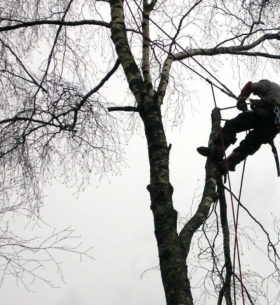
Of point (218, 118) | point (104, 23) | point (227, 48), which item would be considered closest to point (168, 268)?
point (218, 118)

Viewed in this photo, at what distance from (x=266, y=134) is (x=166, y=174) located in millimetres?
1450

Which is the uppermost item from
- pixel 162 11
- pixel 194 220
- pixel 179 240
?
pixel 162 11

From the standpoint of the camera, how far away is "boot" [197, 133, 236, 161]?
3.86m

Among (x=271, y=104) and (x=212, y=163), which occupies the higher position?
(x=271, y=104)

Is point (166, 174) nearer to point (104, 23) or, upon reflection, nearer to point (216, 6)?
Answer: point (104, 23)

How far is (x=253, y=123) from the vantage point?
4.15 meters

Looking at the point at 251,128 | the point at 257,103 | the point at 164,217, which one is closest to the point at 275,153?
the point at 251,128

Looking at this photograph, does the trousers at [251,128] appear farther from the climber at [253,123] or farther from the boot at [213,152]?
the boot at [213,152]

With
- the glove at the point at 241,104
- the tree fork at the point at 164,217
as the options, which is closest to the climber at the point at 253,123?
the glove at the point at 241,104

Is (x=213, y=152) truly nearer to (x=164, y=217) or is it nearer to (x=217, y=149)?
(x=217, y=149)

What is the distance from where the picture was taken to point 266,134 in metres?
4.12

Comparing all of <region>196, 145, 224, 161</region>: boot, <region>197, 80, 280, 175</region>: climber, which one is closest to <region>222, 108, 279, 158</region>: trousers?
<region>197, 80, 280, 175</region>: climber

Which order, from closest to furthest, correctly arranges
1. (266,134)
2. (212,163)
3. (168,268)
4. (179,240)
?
(168,268) < (179,240) < (212,163) < (266,134)

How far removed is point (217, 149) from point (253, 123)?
17.4 inches
